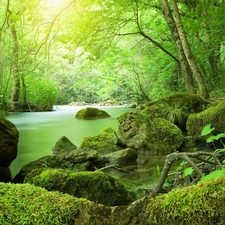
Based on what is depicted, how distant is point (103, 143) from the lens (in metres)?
6.32

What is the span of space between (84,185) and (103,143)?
319 centimetres

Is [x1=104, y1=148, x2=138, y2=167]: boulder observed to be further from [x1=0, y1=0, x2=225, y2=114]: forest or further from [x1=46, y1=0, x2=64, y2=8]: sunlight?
[x1=46, y1=0, x2=64, y2=8]: sunlight

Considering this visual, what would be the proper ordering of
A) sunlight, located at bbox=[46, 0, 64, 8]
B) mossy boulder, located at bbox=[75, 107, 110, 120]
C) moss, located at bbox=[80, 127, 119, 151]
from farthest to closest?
mossy boulder, located at bbox=[75, 107, 110, 120] < sunlight, located at bbox=[46, 0, 64, 8] < moss, located at bbox=[80, 127, 119, 151]

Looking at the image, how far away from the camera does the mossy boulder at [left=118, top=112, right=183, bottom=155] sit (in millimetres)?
6047

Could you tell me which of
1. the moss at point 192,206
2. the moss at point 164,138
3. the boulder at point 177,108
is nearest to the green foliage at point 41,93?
the boulder at point 177,108

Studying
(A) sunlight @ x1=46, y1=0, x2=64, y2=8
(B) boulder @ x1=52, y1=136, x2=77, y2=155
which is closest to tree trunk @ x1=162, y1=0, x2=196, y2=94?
(A) sunlight @ x1=46, y1=0, x2=64, y2=8

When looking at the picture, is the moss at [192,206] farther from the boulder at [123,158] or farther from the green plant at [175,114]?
the green plant at [175,114]

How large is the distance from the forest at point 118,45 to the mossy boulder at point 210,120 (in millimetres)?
2202

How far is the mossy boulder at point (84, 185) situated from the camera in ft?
10.1

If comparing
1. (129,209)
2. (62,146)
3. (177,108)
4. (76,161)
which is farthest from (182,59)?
(129,209)

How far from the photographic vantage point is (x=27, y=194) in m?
1.45

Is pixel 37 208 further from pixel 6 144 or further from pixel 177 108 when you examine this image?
pixel 177 108

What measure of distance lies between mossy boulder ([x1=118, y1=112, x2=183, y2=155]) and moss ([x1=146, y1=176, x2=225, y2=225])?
479cm

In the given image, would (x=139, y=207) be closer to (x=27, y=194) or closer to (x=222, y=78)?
(x=27, y=194)
